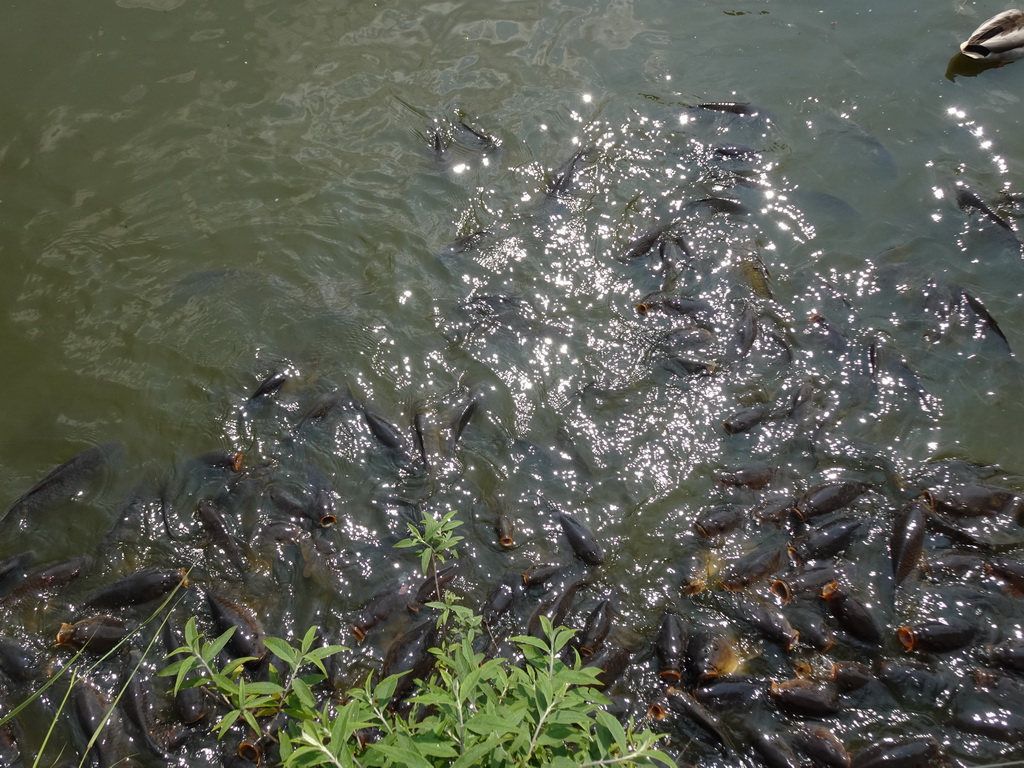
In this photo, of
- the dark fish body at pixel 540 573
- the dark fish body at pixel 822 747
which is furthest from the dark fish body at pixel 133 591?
the dark fish body at pixel 822 747

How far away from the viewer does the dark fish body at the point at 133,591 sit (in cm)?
427

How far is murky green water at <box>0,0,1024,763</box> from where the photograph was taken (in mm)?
4742

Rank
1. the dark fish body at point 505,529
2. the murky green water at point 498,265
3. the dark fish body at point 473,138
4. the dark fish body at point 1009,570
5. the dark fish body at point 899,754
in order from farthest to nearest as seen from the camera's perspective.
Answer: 1. the dark fish body at point 473,138
2. the murky green water at point 498,265
3. the dark fish body at point 505,529
4. the dark fish body at point 1009,570
5. the dark fish body at point 899,754

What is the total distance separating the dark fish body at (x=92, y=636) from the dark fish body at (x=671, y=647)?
2.97m

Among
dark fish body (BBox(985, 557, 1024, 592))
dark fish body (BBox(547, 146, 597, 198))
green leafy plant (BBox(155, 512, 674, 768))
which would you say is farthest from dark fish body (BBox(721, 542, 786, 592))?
dark fish body (BBox(547, 146, 597, 198))

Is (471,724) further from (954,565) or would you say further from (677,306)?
(677,306)

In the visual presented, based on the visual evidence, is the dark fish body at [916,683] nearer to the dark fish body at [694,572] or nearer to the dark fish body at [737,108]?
the dark fish body at [694,572]

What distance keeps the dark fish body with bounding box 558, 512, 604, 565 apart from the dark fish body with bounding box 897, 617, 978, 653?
170 cm

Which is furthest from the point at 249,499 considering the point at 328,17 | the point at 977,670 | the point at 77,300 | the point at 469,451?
the point at 328,17

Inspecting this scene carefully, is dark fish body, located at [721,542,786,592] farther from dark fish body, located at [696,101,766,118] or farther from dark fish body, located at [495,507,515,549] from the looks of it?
dark fish body, located at [696,101,766,118]

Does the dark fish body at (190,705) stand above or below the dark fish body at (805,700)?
above

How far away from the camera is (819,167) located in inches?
258

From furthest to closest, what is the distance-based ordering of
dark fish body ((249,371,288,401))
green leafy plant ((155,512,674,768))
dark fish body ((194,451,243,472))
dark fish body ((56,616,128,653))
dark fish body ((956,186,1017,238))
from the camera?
dark fish body ((956,186,1017,238)) < dark fish body ((249,371,288,401)) < dark fish body ((194,451,243,472)) < dark fish body ((56,616,128,653)) < green leafy plant ((155,512,674,768))

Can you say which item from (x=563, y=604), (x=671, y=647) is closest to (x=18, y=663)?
(x=563, y=604)
